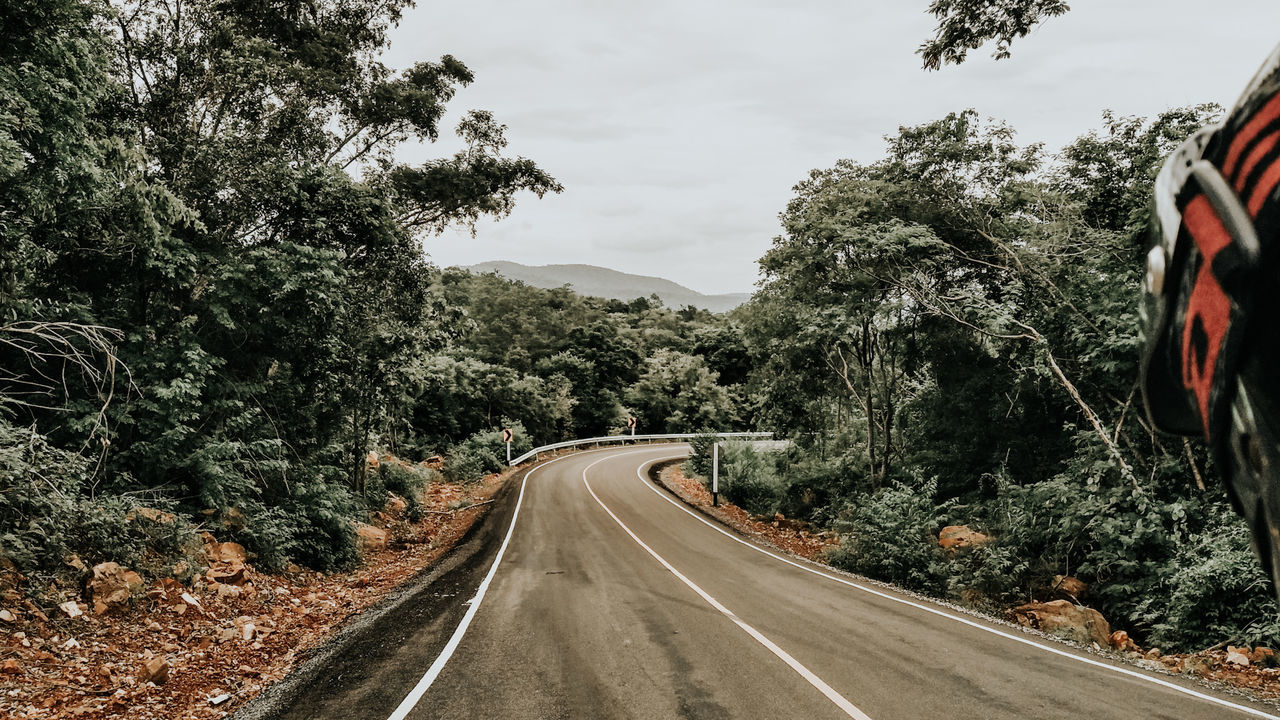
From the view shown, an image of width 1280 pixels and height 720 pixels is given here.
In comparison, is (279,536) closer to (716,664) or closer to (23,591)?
(23,591)

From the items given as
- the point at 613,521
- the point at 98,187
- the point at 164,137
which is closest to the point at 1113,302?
the point at 613,521

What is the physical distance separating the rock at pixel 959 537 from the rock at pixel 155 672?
13.2 meters

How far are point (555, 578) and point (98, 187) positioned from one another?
349 inches

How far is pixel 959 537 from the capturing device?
13445mm

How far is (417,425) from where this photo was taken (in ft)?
102

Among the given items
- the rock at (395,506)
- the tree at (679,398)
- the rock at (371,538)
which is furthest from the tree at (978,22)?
the tree at (679,398)

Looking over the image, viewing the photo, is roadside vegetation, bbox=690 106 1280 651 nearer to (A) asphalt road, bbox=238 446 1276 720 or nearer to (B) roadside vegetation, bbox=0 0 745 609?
(A) asphalt road, bbox=238 446 1276 720

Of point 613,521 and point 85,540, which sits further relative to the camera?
point 613,521

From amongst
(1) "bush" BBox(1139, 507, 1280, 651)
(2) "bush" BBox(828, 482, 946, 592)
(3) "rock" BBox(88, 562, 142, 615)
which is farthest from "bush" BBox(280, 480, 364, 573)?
(1) "bush" BBox(1139, 507, 1280, 651)

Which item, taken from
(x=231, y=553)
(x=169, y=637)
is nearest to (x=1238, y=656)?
(x=169, y=637)

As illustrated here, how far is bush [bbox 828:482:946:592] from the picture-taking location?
12070 mm

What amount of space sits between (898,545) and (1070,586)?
2869 mm

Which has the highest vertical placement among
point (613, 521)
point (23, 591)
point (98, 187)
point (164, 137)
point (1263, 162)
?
point (164, 137)

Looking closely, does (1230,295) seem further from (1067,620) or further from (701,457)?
(701,457)
